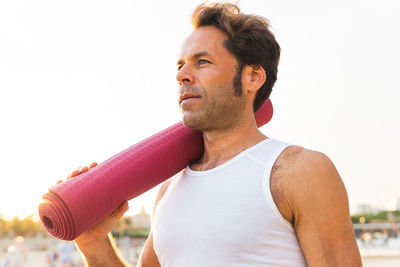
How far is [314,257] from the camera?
6.32 ft

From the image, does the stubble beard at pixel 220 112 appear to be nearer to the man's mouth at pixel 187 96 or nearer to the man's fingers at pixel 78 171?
the man's mouth at pixel 187 96

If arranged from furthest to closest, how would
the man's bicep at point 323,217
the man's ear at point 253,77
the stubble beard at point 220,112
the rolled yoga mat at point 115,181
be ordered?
1. the man's ear at point 253,77
2. the stubble beard at point 220,112
3. the rolled yoga mat at point 115,181
4. the man's bicep at point 323,217

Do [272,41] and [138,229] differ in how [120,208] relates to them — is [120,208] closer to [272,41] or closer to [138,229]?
[272,41]

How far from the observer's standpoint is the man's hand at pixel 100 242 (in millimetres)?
2418

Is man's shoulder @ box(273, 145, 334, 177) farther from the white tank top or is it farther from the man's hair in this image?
the man's hair

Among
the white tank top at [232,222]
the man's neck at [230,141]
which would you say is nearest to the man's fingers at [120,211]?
the white tank top at [232,222]

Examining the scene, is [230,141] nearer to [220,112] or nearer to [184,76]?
[220,112]

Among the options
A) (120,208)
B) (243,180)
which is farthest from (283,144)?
(120,208)

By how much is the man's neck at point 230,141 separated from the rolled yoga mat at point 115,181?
0.15 metres

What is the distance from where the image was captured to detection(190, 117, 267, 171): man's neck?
232cm

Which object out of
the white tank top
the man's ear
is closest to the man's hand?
the white tank top

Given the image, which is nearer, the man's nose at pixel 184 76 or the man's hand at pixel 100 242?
the man's nose at pixel 184 76

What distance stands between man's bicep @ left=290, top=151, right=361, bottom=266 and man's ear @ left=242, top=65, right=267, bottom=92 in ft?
1.87

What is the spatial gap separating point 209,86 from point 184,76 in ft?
0.44
